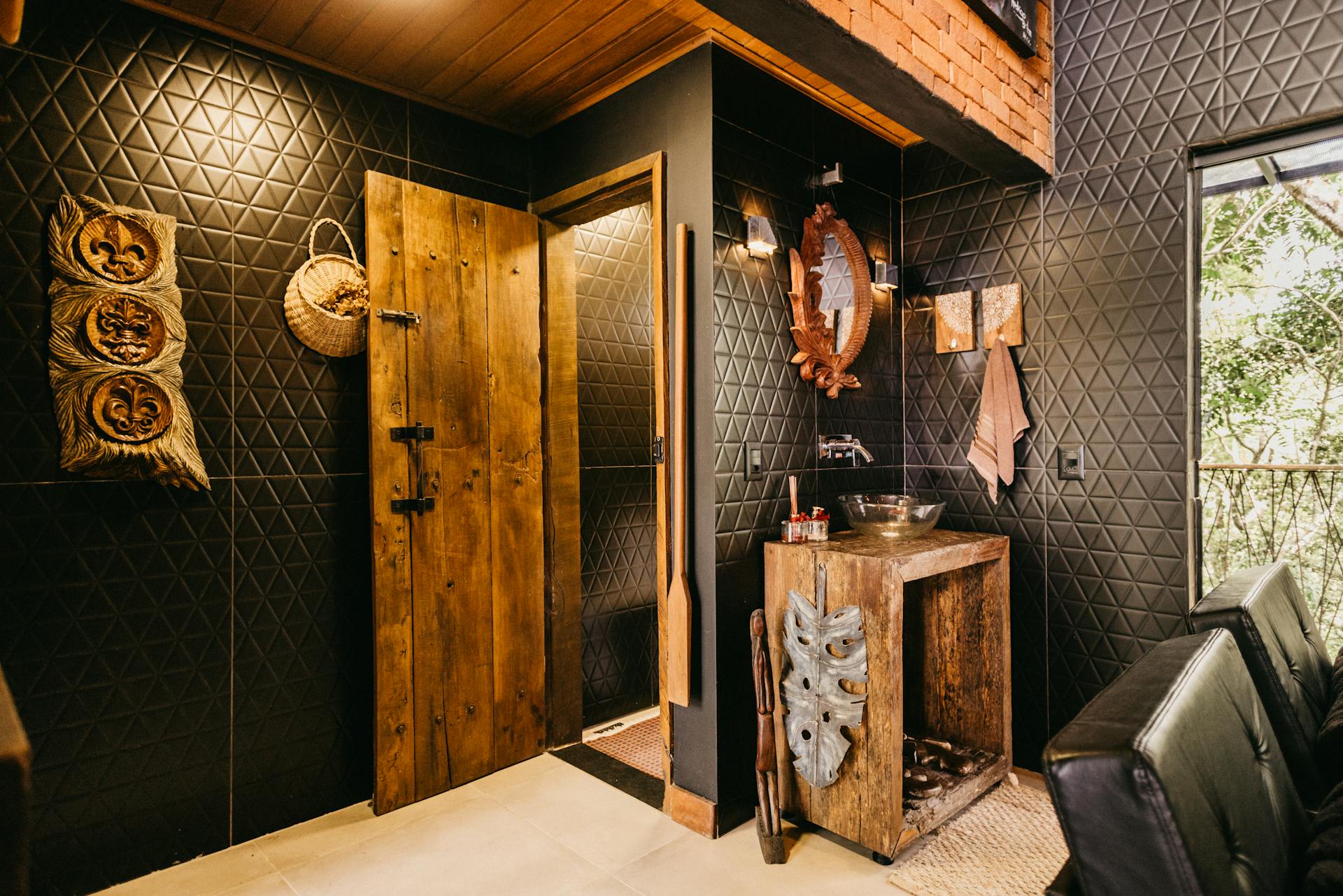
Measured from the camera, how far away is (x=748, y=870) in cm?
221

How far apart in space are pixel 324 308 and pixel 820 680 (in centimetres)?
221

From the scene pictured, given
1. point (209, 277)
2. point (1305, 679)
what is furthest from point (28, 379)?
point (1305, 679)

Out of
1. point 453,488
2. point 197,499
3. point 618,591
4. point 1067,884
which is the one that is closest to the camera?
point 1067,884

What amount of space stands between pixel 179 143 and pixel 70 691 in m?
1.77

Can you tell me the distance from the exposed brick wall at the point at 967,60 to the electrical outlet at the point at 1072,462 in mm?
1139

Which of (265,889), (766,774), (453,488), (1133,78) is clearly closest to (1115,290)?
(1133,78)

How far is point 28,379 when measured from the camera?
2.06 meters

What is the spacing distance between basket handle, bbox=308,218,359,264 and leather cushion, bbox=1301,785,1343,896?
10.0ft

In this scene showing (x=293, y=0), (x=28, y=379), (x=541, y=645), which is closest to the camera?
(x=28, y=379)

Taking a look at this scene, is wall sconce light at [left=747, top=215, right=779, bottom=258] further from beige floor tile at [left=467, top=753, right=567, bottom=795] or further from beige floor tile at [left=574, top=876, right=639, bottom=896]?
beige floor tile at [left=467, top=753, right=567, bottom=795]

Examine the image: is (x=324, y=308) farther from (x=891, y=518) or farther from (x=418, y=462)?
(x=891, y=518)

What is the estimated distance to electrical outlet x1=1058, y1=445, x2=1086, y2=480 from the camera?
110 inches

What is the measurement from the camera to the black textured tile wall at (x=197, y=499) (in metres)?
2.06

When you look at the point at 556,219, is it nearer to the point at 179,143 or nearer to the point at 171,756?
the point at 179,143
